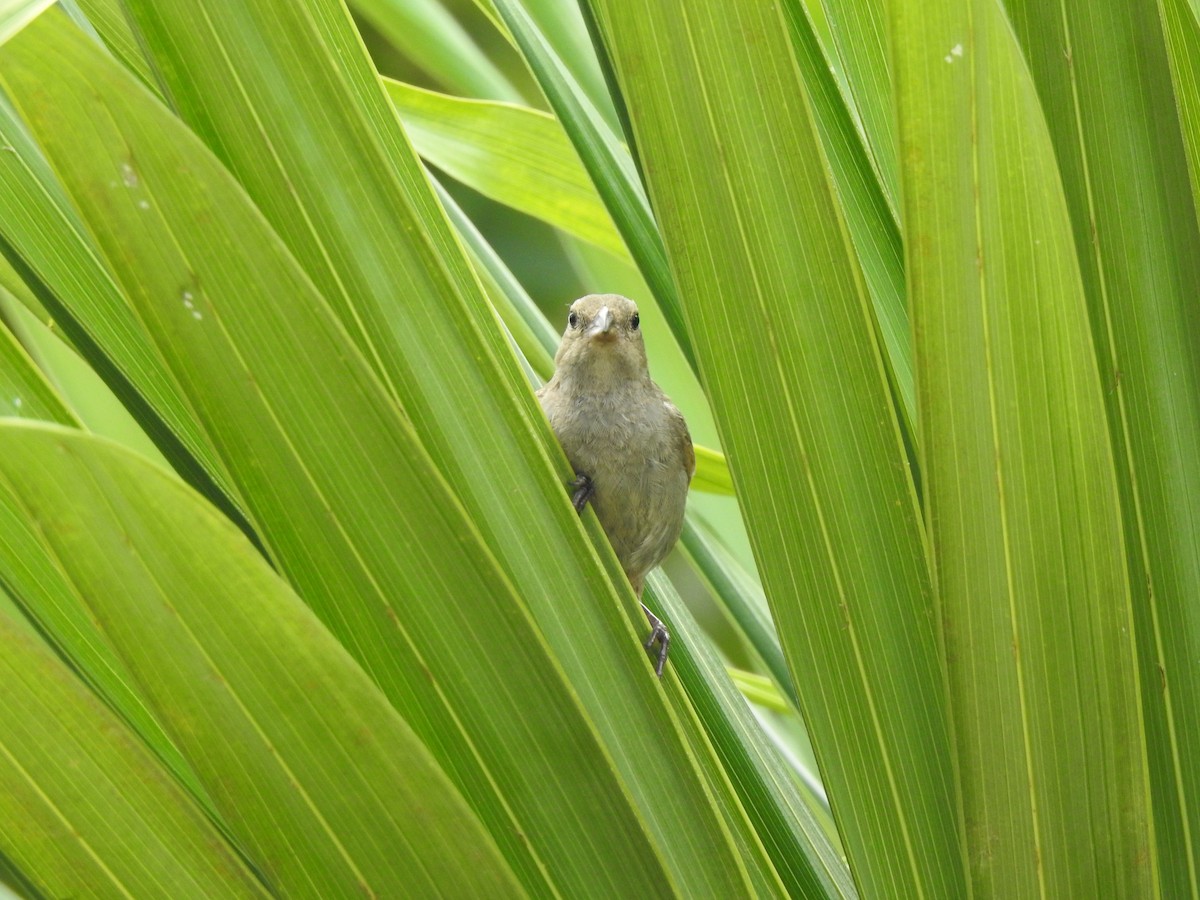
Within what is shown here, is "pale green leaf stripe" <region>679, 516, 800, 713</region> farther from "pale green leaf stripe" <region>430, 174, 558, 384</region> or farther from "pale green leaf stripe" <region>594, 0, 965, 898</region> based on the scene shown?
"pale green leaf stripe" <region>594, 0, 965, 898</region>

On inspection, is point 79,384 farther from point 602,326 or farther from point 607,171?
point 607,171

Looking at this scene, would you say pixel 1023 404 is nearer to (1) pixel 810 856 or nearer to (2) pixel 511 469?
(2) pixel 511 469

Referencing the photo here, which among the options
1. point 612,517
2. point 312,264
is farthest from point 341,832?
point 612,517

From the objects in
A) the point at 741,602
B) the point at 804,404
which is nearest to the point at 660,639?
the point at 741,602

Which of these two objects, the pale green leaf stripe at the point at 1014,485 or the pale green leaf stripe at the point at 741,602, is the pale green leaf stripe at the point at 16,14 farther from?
the pale green leaf stripe at the point at 741,602

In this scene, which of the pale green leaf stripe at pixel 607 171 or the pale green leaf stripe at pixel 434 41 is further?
the pale green leaf stripe at pixel 434 41

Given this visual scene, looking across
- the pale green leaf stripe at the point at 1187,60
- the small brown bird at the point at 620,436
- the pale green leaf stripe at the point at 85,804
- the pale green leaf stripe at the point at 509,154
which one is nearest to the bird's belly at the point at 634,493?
the small brown bird at the point at 620,436
